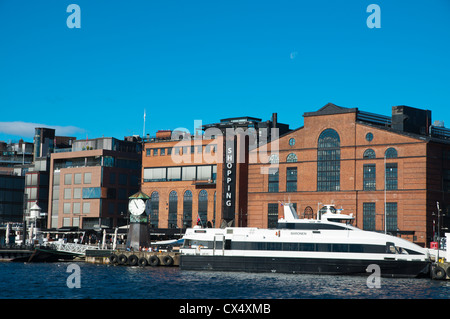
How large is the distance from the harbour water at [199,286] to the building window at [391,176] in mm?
28863

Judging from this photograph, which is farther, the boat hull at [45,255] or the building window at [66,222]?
the building window at [66,222]

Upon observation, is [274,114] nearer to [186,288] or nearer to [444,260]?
[444,260]

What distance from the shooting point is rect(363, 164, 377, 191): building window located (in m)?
92.8

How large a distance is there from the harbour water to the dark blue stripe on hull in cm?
102

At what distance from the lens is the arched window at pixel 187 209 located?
11156cm

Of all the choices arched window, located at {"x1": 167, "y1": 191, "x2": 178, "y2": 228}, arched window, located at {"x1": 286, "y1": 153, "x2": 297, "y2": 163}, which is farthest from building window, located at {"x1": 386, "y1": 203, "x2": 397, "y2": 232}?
arched window, located at {"x1": 167, "y1": 191, "x2": 178, "y2": 228}

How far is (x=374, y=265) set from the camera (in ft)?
210

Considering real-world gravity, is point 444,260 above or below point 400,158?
below

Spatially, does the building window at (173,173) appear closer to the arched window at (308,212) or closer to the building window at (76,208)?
the building window at (76,208)

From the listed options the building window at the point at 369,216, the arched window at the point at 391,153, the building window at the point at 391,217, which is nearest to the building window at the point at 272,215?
the building window at the point at 369,216

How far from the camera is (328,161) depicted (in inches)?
3816

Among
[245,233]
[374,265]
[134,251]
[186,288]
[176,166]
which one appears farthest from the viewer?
[176,166]

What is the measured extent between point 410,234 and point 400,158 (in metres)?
10.0
